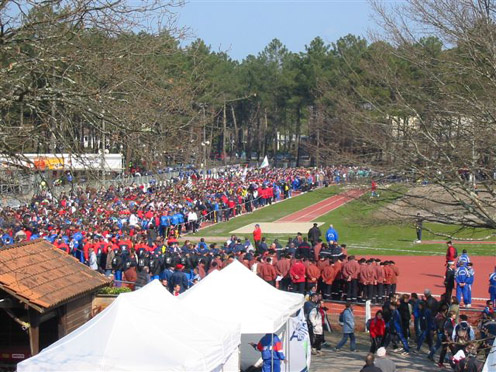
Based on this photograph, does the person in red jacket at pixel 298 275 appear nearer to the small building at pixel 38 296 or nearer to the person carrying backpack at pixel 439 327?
the person carrying backpack at pixel 439 327

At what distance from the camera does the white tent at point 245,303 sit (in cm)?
A: 1356

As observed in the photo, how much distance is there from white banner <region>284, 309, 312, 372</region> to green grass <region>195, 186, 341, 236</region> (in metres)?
18.8

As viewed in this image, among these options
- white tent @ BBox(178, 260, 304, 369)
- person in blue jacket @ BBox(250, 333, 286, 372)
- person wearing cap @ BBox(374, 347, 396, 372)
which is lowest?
person in blue jacket @ BBox(250, 333, 286, 372)

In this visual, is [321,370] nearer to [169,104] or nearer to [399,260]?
[169,104]

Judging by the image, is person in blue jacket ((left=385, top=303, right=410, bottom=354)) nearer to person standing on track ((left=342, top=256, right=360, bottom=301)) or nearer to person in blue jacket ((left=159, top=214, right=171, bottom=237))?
person standing on track ((left=342, top=256, right=360, bottom=301))

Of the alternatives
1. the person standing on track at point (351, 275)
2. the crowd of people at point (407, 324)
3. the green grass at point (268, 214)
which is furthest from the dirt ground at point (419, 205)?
the green grass at point (268, 214)

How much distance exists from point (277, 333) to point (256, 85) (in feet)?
286

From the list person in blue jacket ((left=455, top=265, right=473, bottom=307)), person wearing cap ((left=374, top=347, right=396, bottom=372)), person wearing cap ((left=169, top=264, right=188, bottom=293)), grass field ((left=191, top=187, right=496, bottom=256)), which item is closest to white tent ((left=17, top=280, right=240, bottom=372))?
person wearing cap ((left=374, top=347, right=396, bottom=372))

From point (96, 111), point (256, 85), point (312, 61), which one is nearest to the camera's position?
point (96, 111)

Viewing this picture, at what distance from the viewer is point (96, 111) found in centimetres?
1023

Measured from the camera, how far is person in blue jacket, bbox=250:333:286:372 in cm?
1388

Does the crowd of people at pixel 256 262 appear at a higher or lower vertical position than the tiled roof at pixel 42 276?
lower

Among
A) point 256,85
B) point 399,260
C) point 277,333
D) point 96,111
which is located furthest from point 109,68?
point 256,85

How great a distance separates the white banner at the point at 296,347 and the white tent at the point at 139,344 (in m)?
3.21
